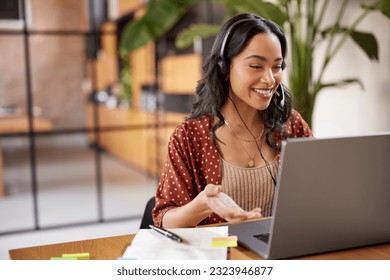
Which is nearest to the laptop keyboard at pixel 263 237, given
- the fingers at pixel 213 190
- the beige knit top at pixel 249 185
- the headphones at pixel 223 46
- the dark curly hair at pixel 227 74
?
the fingers at pixel 213 190

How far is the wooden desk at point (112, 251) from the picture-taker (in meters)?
1.18

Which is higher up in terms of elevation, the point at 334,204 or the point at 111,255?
the point at 334,204

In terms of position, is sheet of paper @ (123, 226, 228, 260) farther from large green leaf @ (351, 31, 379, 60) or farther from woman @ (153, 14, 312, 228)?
large green leaf @ (351, 31, 379, 60)

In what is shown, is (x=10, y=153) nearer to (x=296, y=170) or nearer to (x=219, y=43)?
(x=219, y=43)

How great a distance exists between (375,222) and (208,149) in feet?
2.28

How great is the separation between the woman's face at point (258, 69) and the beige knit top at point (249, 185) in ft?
0.76

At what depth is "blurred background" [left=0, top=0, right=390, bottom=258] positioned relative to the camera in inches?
117

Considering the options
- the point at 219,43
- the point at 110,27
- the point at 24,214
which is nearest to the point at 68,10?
the point at 110,27

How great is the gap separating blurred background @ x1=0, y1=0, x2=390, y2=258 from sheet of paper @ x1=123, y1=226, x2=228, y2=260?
64.6 inches

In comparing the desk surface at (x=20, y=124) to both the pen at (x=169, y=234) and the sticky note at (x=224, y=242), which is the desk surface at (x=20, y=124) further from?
the sticky note at (x=224, y=242)

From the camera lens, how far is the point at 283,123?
1860 millimetres

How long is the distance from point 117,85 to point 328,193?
443 centimetres

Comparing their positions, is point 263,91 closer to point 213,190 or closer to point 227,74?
point 227,74

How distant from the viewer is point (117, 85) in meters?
5.32
